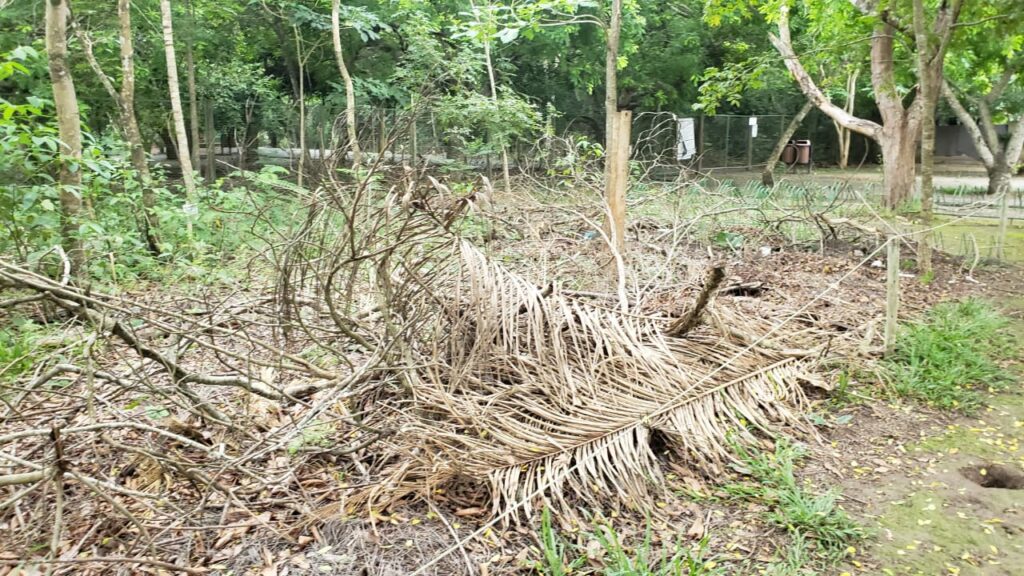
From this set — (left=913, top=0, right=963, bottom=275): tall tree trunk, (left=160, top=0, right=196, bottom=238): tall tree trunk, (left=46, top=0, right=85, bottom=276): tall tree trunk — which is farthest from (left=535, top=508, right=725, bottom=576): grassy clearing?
(left=160, top=0, right=196, bottom=238): tall tree trunk

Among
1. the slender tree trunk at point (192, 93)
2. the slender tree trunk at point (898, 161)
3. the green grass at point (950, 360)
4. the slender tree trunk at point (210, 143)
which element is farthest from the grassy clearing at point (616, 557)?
the slender tree trunk at point (210, 143)

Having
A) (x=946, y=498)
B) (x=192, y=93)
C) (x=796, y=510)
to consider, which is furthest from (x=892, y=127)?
(x=192, y=93)

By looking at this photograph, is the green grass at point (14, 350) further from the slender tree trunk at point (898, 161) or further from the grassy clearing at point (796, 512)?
the slender tree trunk at point (898, 161)

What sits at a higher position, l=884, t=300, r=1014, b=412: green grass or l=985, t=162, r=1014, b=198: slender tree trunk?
l=985, t=162, r=1014, b=198: slender tree trunk

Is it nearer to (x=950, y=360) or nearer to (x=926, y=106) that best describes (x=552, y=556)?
(x=950, y=360)

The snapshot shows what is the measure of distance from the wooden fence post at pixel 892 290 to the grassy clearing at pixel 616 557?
272cm

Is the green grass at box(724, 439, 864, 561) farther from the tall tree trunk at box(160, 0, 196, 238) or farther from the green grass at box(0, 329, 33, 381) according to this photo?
the tall tree trunk at box(160, 0, 196, 238)

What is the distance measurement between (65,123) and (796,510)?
6.02 meters

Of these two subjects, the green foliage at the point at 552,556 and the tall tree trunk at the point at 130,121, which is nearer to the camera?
the green foliage at the point at 552,556

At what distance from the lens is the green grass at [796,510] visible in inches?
113

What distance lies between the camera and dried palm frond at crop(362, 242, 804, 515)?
10.0 ft

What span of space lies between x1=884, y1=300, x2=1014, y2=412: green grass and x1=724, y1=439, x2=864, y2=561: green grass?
1.51 metres

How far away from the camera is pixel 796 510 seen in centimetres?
306

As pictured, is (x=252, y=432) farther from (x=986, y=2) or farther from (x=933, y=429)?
(x=986, y=2)
